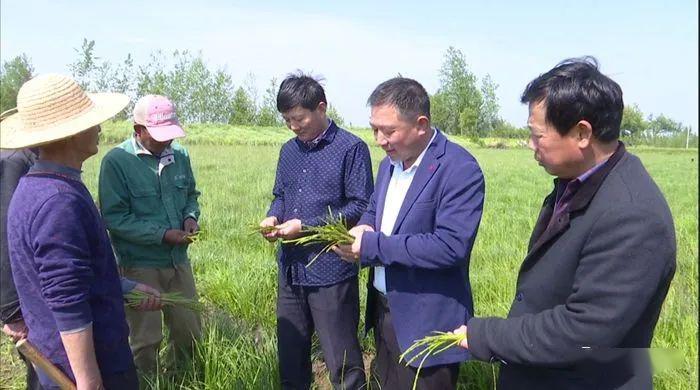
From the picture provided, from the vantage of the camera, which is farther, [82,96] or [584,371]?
[82,96]

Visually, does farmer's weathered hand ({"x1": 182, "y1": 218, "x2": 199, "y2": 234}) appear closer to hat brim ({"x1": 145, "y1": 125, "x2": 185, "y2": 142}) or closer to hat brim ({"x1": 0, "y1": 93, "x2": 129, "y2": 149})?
hat brim ({"x1": 145, "y1": 125, "x2": 185, "y2": 142})

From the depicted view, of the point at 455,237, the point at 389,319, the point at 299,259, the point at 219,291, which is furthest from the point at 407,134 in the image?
the point at 219,291

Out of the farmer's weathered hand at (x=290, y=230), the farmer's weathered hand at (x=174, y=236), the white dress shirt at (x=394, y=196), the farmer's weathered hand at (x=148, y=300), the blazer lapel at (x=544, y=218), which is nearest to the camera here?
the blazer lapel at (x=544, y=218)

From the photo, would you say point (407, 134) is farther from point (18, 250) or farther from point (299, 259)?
point (18, 250)

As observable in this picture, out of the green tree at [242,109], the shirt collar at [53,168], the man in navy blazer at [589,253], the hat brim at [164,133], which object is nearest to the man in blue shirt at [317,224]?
the hat brim at [164,133]

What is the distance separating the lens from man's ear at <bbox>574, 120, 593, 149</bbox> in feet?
4.82

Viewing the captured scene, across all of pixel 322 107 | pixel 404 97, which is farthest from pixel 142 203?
pixel 404 97

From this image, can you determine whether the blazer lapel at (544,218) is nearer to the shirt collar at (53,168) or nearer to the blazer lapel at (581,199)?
the blazer lapel at (581,199)

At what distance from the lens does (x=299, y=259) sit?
9.43 ft

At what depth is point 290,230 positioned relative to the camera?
2736 millimetres

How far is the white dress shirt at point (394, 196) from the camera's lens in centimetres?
230

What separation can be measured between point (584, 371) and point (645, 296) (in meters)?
0.30

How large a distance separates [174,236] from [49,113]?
122 cm

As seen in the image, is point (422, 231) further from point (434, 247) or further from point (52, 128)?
point (52, 128)
